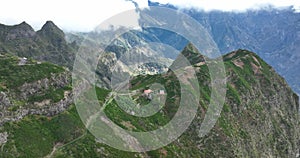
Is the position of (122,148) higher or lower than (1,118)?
higher

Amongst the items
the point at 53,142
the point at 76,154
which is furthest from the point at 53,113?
the point at 76,154

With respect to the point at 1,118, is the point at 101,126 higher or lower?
higher

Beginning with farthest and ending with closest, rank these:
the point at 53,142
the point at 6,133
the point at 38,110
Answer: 1. the point at 38,110
2. the point at 53,142
3. the point at 6,133

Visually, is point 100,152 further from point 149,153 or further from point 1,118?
point 1,118

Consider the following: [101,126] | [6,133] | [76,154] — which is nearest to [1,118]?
[6,133]

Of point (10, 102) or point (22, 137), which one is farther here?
point (10, 102)

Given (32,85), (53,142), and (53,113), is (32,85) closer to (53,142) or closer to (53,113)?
(53,113)

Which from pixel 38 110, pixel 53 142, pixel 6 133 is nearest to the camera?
pixel 6 133

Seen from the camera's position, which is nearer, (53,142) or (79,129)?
(53,142)

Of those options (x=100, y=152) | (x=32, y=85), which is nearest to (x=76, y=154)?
Result: (x=100, y=152)
